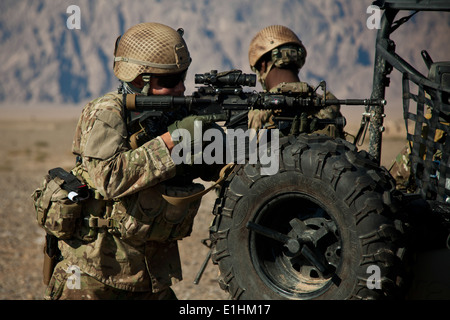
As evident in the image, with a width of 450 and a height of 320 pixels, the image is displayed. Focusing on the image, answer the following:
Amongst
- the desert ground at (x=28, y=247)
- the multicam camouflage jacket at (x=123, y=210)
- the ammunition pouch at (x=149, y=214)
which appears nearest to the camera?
the multicam camouflage jacket at (x=123, y=210)

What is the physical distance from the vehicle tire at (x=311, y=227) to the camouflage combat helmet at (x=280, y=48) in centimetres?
234

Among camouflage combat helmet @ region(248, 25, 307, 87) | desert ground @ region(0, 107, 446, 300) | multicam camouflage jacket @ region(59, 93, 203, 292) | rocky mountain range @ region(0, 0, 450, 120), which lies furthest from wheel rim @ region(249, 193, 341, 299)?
rocky mountain range @ region(0, 0, 450, 120)

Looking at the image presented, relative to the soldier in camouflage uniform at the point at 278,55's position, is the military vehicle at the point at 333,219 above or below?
below

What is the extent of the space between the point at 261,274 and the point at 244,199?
0.38 meters

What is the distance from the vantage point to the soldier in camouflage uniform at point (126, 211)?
3871 mm

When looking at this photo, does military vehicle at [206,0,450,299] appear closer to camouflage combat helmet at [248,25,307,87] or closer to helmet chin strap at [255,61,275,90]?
camouflage combat helmet at [248,25,307,87]

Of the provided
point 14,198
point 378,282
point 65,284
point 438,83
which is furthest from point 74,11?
point 14,198

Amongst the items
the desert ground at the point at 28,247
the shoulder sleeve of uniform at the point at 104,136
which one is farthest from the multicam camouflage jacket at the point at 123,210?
the desert ground at the point at 28,247

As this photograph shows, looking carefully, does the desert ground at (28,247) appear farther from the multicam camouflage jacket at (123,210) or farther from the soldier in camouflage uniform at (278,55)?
the multicam camouflage jacket at (123,210)

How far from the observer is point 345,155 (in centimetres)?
291

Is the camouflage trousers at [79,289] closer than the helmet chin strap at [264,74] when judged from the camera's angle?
Yes

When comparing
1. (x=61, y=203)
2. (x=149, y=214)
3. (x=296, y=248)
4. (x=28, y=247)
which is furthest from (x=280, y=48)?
(x=28, y=247)

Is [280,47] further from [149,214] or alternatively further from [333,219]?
[333,219]
